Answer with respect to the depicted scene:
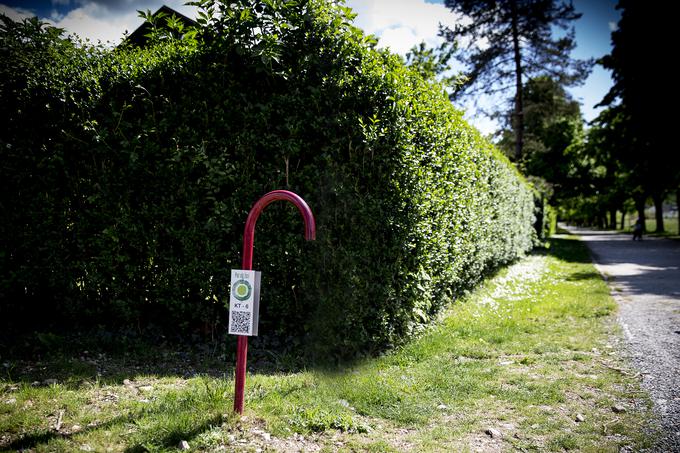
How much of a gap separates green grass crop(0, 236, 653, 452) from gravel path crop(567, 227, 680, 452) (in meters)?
0.17

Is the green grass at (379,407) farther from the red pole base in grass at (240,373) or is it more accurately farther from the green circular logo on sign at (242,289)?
the green circular logo on sign at (242,289)

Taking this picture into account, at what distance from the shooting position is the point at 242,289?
334 cm

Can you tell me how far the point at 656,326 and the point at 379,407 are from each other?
5497mm

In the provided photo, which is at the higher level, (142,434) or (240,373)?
(240,373)

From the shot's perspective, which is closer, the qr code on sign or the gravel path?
the qr code on sign

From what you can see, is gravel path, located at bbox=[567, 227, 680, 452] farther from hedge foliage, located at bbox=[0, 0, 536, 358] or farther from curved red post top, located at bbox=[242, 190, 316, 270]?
curved red post top, located at bbox=[242, 190, 316, 270]

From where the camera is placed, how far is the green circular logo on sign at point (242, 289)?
10.9 feet

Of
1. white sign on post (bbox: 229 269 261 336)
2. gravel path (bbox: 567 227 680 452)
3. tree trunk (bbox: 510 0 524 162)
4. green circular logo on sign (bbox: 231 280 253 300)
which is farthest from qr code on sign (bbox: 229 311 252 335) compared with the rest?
tree trunk (bbox: 510 0 524 162)

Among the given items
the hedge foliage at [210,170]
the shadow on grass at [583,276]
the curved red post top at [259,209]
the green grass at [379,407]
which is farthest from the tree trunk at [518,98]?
the curved red post top at [259,209]

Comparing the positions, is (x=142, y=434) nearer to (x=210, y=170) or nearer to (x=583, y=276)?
(x=210, y=170)

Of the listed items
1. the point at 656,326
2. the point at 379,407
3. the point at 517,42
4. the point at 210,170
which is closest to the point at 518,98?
the point at 517,42

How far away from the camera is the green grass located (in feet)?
10.4

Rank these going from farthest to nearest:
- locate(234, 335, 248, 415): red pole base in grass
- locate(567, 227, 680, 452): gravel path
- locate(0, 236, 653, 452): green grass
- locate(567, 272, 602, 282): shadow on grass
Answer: locate(567, 272, 602, 282): shadow on grass
locate(567, 227, 680, 452): gravel path
locate(234, 335, 248, 415): red pole base in grass
locate(0, 236, 653, 452): green grass

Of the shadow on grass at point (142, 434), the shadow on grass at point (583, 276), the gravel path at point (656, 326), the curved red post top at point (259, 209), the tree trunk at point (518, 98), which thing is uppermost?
the tree trunk at point (518, 98)
